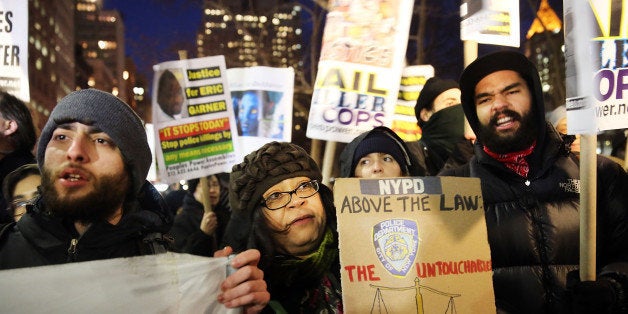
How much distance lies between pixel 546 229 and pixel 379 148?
1.14m

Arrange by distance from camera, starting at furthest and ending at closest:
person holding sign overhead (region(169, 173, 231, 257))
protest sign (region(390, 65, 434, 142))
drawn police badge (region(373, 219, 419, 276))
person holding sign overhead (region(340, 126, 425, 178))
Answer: protest sign (region(390, 65, 434, 142)) < person holding sign overhead (region(169, 173, 231, 257)) < person holding sign overhead (region(340, 126, 425, 178)) < drawn police badge (region(373, 219, 419, 276))

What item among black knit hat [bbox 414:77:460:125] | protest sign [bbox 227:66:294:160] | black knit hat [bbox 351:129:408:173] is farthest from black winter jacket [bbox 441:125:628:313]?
protest sign [bbox 227:66:294:160]

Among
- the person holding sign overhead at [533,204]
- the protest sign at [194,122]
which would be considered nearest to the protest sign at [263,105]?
the protest sign at [194,122]

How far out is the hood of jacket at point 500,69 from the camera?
309 centimetres

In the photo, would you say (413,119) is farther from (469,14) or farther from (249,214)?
(249,214)

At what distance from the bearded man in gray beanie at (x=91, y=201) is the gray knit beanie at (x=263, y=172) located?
63 centimetres

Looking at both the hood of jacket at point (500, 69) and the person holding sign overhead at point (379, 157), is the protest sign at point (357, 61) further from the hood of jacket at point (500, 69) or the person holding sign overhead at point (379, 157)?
the hood of jacket at point (500, 69)

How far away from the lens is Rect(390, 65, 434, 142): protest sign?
732 cm

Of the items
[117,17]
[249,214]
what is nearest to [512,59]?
[249,214]

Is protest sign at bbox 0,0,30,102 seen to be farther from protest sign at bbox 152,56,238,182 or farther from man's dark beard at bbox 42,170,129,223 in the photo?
man's dark beard at bbox 42,170,129,223

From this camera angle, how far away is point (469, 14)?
16.2 feet

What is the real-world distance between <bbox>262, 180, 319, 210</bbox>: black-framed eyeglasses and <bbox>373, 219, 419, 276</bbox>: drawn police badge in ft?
2.11

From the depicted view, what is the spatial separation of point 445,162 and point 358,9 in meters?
1.67

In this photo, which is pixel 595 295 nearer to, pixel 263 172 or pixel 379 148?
pixel 379 148
